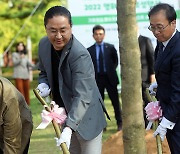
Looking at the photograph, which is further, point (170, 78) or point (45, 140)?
point (45, 140)

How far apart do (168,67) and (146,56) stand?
462 centimetres

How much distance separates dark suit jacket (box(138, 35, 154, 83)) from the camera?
27.2ft

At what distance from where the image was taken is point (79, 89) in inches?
150

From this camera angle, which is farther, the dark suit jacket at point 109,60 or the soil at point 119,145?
the dark suit jacket at point 109,60

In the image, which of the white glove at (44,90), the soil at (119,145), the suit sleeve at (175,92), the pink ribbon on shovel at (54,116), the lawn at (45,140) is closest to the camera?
the suit sleeve at (175,92)

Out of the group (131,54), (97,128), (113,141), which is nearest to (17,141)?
(97,128)

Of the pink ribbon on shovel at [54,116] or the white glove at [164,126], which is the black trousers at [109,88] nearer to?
the pink ribbon on shovel at [54,116]

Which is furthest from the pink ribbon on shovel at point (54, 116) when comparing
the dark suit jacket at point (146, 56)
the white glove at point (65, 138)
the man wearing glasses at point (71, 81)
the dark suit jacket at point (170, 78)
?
the dark suit jacket at point (146, 56)

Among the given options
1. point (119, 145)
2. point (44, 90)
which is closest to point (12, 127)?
point (44, 90)

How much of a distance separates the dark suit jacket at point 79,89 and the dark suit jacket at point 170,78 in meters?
0.51

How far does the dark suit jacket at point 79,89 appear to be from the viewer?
149 inches

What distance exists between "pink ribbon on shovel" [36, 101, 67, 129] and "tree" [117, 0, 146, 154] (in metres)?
0.78

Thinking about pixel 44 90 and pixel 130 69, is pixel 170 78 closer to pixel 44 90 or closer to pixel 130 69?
pixel 130 69

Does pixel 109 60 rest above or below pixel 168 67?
below
